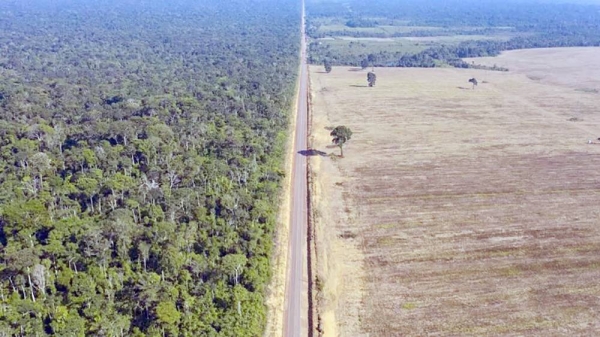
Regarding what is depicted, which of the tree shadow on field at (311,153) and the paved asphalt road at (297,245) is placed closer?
the paved asphalt road at (297,245)

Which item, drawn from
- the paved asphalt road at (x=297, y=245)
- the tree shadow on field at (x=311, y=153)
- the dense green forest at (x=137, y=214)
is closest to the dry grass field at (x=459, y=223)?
the tree shadow on field at (x=311, y=153)

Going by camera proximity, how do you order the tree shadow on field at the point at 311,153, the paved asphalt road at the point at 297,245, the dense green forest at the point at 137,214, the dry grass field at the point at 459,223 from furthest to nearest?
1. the tree shadow on field at the point at 311,153
2. the dry grass field at the point at 459,223
3. the paved asphalt road at the point at 297,245
4. the dense green forest at the point at 137,214

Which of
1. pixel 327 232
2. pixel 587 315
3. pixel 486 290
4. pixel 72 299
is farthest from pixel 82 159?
pixel 587 315

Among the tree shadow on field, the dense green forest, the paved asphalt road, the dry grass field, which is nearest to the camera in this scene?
the dense green forest

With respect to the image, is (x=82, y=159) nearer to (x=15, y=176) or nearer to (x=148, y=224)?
(x=15, y=176)

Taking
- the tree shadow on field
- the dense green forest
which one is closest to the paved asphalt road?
the tree shadow on field

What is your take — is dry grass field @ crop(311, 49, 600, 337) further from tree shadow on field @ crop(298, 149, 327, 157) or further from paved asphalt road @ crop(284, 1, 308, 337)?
paved asphalt road @ crop(284, 1, 308, 337)

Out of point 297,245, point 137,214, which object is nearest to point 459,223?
point 297,245

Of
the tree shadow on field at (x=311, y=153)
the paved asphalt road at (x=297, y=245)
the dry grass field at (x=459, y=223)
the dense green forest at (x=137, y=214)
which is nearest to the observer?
the dense green forest at (x=137, y=214)

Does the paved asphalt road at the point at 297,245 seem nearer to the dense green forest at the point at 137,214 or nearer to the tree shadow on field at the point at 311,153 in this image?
the tree shadow on field at the point at 311,153
